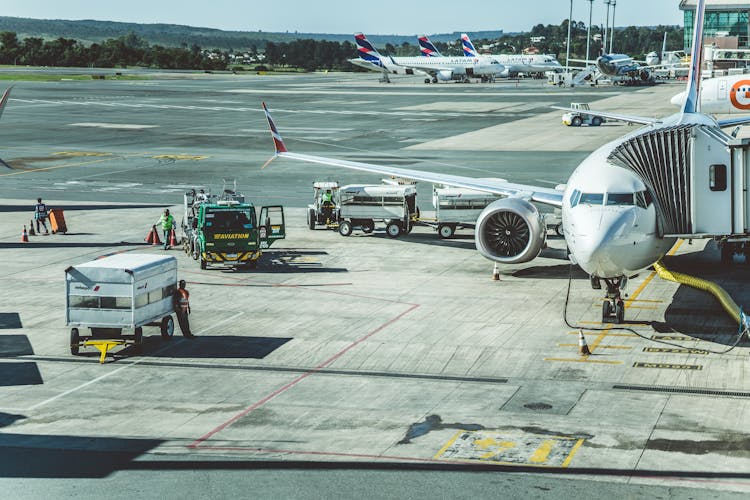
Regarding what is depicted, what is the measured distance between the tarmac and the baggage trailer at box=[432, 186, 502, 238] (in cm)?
110

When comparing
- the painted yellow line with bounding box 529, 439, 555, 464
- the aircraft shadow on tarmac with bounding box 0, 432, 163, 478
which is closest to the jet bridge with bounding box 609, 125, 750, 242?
the painted yellow line with bounding box 529, 439, 555, 464

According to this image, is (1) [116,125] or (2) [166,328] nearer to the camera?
(2) [166,328]

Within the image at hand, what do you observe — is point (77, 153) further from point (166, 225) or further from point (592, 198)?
point (592, 198)

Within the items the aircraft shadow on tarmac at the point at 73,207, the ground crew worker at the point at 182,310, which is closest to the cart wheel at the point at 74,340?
the ground crew worker at the point at 182,310

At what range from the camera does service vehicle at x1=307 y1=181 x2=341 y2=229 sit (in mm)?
53531

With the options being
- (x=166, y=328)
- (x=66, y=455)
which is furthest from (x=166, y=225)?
A: (x=66, y=455)

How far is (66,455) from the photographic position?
72.4 ft

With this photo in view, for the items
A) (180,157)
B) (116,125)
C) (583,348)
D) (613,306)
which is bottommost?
(583,348)

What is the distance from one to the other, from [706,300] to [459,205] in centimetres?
1512

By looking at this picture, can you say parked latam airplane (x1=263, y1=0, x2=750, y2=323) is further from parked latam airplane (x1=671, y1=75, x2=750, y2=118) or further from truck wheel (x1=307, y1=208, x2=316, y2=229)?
parked latam airplane (x1=671, y1=75, x2=750, y2=118)

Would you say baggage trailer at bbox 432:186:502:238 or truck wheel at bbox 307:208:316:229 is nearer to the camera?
baggage trailer at bbox 432:186:502:238

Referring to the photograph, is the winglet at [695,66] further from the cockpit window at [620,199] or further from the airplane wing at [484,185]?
the cockpit window at [620,199]

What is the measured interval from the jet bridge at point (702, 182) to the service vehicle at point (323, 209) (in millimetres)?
22770

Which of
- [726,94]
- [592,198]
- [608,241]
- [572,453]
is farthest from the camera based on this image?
[726,94]
